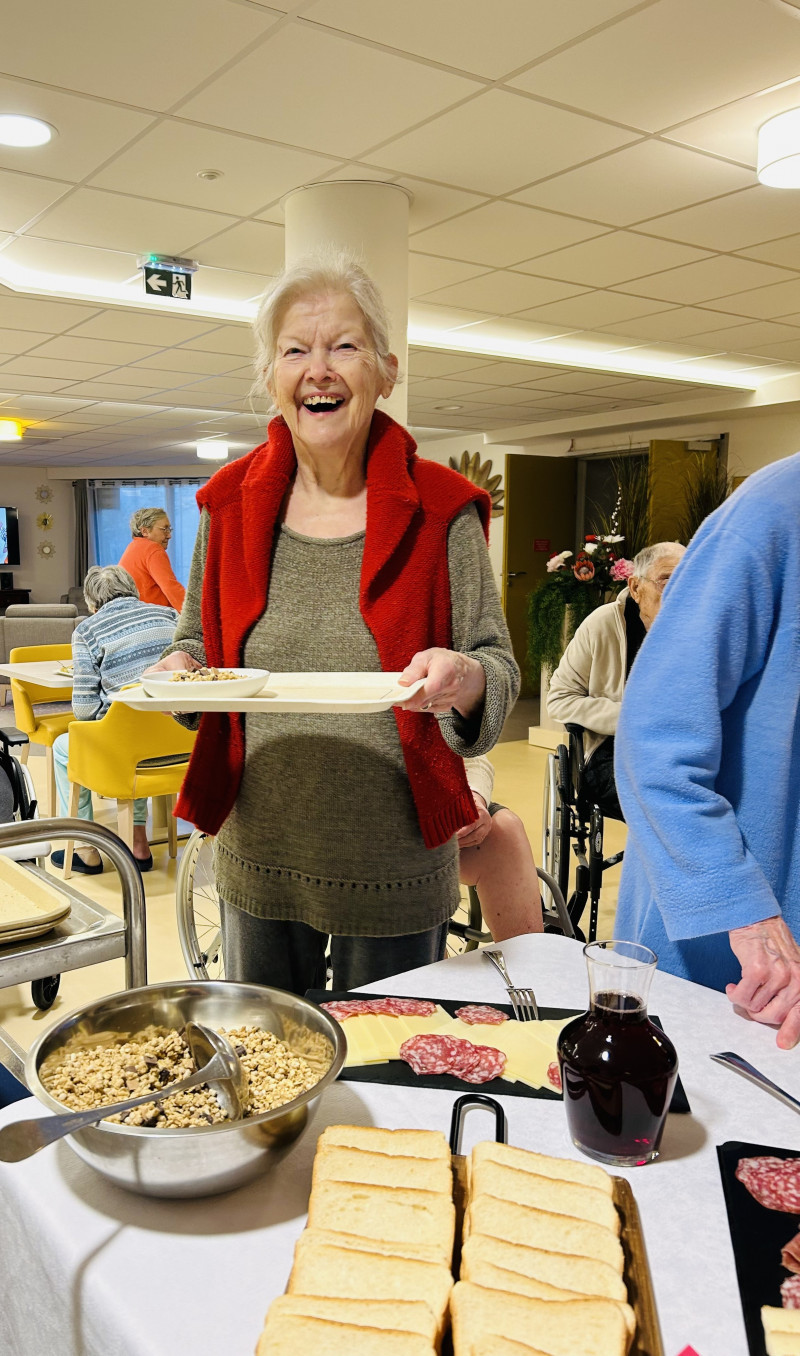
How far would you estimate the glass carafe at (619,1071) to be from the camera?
79 centimetres

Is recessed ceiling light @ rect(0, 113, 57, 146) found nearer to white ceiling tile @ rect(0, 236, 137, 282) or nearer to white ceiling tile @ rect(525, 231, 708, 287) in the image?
white ceiling tile @ rect(0, 236, 137, 282)

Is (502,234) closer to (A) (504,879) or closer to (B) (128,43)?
(B) (128,43)

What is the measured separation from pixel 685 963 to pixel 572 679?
99.1 inches

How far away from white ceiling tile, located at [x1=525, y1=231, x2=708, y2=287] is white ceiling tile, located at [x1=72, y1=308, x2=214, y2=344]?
199 cm

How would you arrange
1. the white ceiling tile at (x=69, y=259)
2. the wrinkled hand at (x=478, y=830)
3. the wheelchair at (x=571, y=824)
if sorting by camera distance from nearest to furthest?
the wrinkled hand at (x=478, y=830)
the wheelchair at (x=571, y=824)
the white ceiling tile at (x=69, y=259)

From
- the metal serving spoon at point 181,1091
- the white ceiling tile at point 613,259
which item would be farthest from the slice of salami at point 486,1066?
the white ceiling tile at point 613,259

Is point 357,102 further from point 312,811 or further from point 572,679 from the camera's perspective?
point 312,811

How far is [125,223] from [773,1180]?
14.1 ft

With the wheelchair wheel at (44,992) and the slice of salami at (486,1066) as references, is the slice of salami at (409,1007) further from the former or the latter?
the wheelchair wheel at (44,992)

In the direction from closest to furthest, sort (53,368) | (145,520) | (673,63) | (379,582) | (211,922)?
(379,582) < (673,63) < (211,922) < (145,520) < (53,368)

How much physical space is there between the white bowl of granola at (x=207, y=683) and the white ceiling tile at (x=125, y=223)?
10.4 feet

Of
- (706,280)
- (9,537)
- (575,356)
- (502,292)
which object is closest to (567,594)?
(502,292)

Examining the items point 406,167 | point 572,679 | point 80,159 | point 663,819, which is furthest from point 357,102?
point 663,819

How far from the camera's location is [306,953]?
1430 mm
